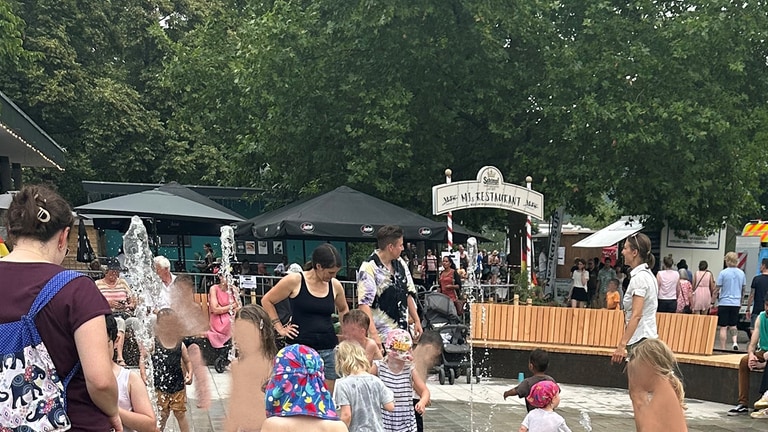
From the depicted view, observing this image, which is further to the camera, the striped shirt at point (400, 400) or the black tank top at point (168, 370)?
the black tank top at point (168, 370)

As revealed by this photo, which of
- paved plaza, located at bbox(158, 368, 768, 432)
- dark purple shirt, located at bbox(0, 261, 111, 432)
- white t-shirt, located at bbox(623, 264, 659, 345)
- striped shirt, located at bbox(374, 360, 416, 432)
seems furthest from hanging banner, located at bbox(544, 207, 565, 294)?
dark purple shirt, located at bbox(0, 261, 111, 432)

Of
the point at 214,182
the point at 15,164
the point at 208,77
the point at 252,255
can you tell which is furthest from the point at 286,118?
the point at 214,182

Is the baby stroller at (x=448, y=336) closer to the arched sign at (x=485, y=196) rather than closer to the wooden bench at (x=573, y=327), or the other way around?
the wooden bench at (x=573, y=327)

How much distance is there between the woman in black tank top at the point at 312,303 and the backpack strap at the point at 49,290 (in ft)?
10.6

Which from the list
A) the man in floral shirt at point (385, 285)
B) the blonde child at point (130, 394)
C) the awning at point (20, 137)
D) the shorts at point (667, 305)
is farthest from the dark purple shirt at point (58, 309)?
the awning at point (20, 137)

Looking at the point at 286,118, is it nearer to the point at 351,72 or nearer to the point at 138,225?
the point at 351,72

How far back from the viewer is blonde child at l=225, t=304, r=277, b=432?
208 inches

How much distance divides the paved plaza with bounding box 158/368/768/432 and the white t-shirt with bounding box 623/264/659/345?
1.71 meters

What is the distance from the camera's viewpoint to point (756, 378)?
33.9ft

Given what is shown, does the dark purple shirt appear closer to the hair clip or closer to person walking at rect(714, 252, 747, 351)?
the hair clip

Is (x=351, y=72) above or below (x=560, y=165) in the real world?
above

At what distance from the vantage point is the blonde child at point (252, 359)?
208 inches

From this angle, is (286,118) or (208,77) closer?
(286,118)

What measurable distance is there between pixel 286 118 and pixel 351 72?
191 centimetres
